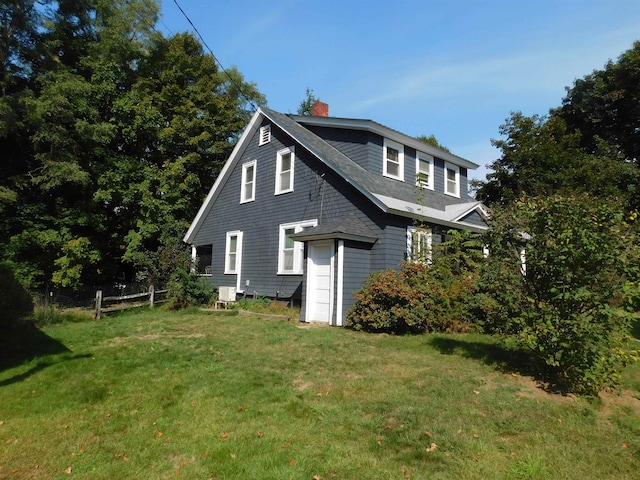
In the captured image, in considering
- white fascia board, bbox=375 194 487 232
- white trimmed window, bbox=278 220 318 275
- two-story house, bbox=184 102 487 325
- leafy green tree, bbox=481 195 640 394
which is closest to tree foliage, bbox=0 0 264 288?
two-story house, bbox=184 102 487 325

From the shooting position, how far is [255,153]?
17.6m

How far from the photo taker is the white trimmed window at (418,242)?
38.9 ft

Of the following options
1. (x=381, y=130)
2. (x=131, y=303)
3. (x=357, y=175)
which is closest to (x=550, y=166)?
(x=381, y=130)

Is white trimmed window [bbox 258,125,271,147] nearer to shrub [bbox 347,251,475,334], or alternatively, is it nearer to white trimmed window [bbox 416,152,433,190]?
white trimmed window [bbox 416,152,433,190]

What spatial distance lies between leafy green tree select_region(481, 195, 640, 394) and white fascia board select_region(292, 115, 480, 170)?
9305 mm

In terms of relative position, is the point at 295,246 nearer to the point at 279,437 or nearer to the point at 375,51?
the point at 375,51

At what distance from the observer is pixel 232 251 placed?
1820 centimetres

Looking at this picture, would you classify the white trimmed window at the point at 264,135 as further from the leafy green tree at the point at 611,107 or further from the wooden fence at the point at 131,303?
the leafy green tree at the point at 611,107

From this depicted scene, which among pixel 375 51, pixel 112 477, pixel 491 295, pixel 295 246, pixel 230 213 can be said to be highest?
pixel 375 51

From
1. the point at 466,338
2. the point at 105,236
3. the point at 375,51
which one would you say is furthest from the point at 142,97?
the point at 466,338

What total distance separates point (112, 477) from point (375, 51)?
11506 millimetres

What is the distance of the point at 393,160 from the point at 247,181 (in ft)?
21.5

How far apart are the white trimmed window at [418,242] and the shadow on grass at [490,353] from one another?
3.10 meters

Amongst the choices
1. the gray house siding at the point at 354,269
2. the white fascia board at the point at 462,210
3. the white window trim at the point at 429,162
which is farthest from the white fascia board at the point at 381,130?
the gray house siding at the point at 354,269
